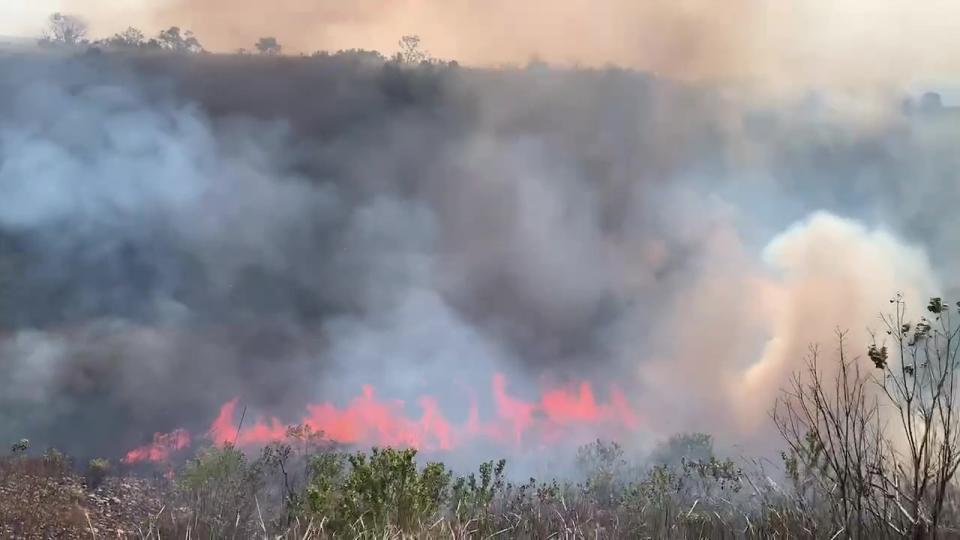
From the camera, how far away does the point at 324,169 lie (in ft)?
43.1

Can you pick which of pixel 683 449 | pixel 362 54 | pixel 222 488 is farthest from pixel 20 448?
pixel 683 449

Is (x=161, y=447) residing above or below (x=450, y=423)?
below

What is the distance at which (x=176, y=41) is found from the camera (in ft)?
42.8

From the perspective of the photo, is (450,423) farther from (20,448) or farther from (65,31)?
(65,31)

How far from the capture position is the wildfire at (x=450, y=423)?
11328mm

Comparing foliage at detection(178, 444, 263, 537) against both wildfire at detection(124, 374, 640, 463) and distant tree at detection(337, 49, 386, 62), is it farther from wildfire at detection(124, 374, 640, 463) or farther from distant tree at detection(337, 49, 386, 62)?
distant tree at detection(337, 49, 386, 62)

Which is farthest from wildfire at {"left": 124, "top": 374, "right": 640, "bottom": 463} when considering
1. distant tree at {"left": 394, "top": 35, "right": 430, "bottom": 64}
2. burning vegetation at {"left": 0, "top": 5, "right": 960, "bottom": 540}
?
distant tree at {"left": 394, "top": 35, "right": 430, "bottom": 64}

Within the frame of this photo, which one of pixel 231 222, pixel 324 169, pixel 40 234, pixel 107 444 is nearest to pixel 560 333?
pixel 324 169

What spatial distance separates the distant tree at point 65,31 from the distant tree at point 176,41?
45.2 inches

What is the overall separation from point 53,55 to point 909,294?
575 inches

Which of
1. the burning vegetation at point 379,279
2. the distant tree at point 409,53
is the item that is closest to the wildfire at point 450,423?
the burning vegetation at point 379,279

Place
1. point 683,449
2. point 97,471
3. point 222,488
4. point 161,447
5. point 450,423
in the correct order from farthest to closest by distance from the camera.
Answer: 1. point 450,423
2. point 683,449
3. point 161,447
4. point 97,471
5. point 222,488

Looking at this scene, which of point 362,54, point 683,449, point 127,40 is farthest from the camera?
point 362,54

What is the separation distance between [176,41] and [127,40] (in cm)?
77
